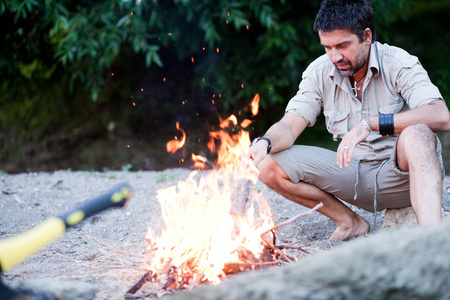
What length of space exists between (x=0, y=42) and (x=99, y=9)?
5.95ft

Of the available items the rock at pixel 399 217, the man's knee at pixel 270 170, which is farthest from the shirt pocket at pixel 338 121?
the rock at pixel 399 217

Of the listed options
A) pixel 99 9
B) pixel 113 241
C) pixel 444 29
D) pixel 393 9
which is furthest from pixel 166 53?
pixel 444 29

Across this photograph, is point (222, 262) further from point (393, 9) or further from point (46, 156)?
point (46, 156)

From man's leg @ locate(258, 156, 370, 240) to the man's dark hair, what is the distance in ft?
3.03

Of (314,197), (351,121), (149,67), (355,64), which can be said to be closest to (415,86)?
(355,64)

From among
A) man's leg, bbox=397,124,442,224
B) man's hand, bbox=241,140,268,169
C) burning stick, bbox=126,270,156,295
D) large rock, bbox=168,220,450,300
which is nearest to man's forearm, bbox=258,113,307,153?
man's hand, bbox=241,140,268,169

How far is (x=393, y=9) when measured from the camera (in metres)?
6.10

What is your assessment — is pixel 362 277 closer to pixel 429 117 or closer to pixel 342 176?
pixel 429 117

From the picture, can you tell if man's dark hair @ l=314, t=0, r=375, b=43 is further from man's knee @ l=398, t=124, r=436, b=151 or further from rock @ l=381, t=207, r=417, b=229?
rock @ l=381, t=207, r=417, b=229

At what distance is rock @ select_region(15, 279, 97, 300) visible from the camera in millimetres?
1695

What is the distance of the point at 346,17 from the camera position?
9.56ft

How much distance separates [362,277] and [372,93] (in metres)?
1.87

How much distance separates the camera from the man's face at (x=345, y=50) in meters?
2.90

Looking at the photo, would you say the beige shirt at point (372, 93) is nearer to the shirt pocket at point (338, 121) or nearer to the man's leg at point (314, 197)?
the shirt pocket at point (338, 121)
